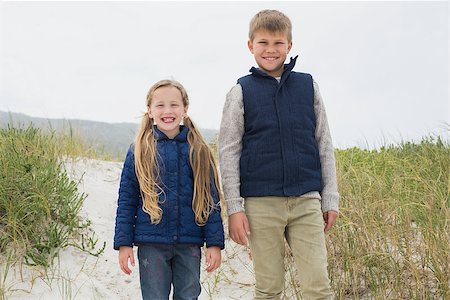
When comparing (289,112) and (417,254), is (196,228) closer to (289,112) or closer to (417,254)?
(289,112)

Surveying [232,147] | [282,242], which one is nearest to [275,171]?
[232,147]

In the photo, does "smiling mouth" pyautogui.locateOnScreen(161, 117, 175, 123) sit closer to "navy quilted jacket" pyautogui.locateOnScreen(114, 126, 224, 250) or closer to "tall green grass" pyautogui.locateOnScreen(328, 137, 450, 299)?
"navy quilted jacket" pyautogui.locateOnScreen(114, 126, 224, 250)

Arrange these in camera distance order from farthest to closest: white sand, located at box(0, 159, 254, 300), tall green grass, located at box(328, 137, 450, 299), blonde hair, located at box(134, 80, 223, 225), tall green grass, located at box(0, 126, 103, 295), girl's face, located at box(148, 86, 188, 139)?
tall green grass, located at box(0, 126, 103, 295)
white sand, located at box(0, 159, 254, 300)
tall green grass, located at box(328, 137, 450, 299)
girl's face, located at box(148, 86, 188, 139)
blonde hair, located at box(134, 80, 223, 225)

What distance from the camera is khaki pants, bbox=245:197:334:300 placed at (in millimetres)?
3137

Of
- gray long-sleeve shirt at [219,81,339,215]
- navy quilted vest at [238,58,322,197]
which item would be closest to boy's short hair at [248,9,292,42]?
navy quilted vest at [238,58,322,197]

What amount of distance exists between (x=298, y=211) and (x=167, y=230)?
0.74m

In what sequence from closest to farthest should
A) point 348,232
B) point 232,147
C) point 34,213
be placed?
point 232,147 < point 348,232 < point 34,213

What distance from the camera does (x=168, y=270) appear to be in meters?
3.18

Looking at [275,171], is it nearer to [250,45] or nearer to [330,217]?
[330,217]

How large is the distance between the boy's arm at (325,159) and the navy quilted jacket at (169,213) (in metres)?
0.66

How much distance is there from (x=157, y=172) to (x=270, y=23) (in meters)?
1.08

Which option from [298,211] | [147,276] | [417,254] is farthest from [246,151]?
[417,254]

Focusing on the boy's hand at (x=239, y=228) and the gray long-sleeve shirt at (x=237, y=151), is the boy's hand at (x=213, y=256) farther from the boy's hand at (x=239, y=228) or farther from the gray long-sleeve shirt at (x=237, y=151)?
the gray long-sleeve shirt at (x=237, y=151)

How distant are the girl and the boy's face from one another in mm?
566
